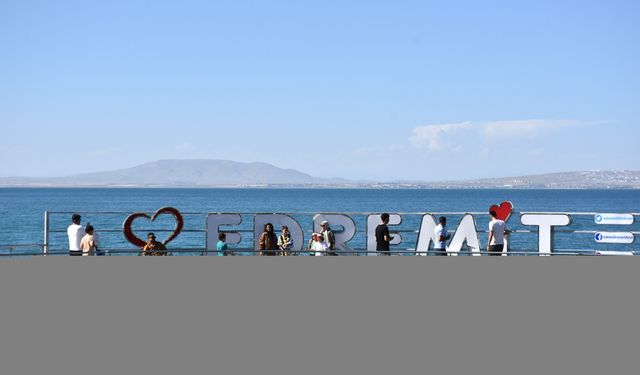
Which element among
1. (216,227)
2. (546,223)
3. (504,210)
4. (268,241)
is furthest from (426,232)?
(216,227)

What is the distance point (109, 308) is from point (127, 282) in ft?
10.7

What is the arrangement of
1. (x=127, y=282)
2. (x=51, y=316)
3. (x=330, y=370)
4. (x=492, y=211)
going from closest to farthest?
(x=330, y=370), (x=51, y=316), (x=127, y=282), (x=492, y=211)

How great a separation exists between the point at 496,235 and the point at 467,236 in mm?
1790

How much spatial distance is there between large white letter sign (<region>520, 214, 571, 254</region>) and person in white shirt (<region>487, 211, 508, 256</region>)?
1.62 meters

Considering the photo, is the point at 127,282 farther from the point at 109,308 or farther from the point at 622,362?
the point at 622,362

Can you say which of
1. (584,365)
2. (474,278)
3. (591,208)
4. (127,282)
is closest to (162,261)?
(127,282)

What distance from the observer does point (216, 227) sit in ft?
84.5

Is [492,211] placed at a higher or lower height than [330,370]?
higher

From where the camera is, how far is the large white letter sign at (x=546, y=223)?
24.9 metres

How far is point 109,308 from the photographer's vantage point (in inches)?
Answer: 572

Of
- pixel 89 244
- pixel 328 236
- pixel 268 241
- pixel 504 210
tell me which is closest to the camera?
pixel 89 244

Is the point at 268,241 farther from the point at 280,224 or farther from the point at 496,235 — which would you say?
the point at 496,235

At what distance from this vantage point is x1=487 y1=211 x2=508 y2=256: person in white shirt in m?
23.1

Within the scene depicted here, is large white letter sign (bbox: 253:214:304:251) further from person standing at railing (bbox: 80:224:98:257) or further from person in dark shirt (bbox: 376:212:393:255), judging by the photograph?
person standing at railing (bbox: 80:224:98:257)
